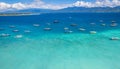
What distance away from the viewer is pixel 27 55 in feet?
105

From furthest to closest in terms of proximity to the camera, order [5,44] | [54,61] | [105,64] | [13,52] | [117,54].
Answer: [5,44] → [13,52] → [117,54] → [54,61] → [105,64]

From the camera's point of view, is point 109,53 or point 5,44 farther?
point 5,44

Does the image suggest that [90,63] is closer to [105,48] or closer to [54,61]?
[54,61]

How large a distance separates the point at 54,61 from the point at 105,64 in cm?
818

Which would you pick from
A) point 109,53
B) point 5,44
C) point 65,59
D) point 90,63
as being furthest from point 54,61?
point 5,44

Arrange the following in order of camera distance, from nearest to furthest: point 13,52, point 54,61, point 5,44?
1. point 54,61
2. point 13,52
3. point 5,44

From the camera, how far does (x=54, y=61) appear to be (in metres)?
28.8

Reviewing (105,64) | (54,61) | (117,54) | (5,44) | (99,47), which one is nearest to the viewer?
(105,64)

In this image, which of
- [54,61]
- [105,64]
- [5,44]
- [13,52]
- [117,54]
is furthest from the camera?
[5,44]

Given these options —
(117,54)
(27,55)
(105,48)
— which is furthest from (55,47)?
(117,54)

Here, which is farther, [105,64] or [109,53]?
[109,53]

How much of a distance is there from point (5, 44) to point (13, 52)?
7.49m

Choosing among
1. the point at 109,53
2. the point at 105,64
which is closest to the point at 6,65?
the point at 105,64

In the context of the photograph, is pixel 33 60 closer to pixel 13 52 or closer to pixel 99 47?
pixel 13 52
